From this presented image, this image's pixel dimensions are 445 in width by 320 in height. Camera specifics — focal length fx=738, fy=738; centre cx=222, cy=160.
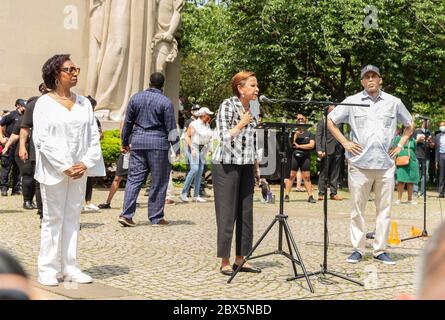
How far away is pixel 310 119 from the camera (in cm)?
2667

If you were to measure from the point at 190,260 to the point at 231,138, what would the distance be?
5.21ft

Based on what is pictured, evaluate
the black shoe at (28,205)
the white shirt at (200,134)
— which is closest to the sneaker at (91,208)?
the black shoe at (28,205)

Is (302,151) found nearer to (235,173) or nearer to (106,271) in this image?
(235,173)

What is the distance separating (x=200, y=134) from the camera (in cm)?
1540

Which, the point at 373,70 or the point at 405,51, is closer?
the point at 373,70

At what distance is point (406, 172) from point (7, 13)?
34.2ft

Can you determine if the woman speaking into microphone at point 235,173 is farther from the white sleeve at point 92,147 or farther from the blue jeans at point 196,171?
the blue jeans at point 196,171

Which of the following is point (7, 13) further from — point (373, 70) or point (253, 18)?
point (373, 70)

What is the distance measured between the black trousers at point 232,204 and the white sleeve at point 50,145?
1486mm

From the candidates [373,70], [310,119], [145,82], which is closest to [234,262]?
[373,70]

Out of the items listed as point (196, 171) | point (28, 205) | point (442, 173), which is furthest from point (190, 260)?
point (442, 173)

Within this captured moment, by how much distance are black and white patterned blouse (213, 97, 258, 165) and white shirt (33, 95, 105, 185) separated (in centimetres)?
129

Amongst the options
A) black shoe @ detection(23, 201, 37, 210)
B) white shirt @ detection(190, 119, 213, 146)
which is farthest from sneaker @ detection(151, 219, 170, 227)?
white shirt @ detection(190, 119, 213, 146)

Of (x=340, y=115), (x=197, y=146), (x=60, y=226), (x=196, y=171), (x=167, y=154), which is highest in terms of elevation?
(x=340, y=115)
